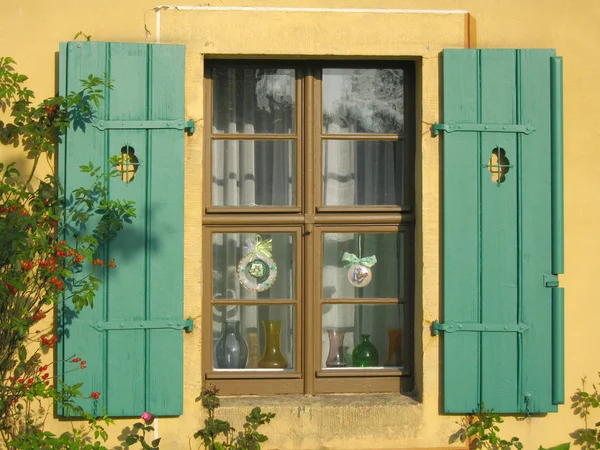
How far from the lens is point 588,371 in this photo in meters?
4.54

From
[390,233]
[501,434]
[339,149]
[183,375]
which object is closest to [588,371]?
[501,434]

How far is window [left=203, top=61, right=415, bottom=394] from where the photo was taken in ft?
15.2

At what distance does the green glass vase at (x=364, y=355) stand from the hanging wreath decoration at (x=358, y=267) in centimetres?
27

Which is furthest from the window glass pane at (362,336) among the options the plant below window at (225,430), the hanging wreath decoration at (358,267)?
the plant below window at (225,430)

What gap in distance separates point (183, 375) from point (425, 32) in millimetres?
1955

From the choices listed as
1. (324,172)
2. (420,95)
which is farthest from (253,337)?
(420,95)

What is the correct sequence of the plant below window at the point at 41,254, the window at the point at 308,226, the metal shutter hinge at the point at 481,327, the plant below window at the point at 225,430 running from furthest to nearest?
the window at the point at 308,226, the metal shutter hinge at the point at 481,327, the plant below window at the point at 225,430, the plant below window at the point at 41,254

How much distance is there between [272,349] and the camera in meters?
4.66

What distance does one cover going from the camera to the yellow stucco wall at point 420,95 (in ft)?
14.6

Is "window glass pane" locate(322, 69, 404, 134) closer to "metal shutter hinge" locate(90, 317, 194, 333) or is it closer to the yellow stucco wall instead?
the yellow stucco wall

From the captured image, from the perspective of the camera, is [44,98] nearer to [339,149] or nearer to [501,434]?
[339,149]

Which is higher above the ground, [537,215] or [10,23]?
[10,23]

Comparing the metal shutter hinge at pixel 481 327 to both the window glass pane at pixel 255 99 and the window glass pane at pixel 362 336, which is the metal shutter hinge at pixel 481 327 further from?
the window glass pane at pixel 255 99

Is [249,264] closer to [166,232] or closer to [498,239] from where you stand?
[166,232]
